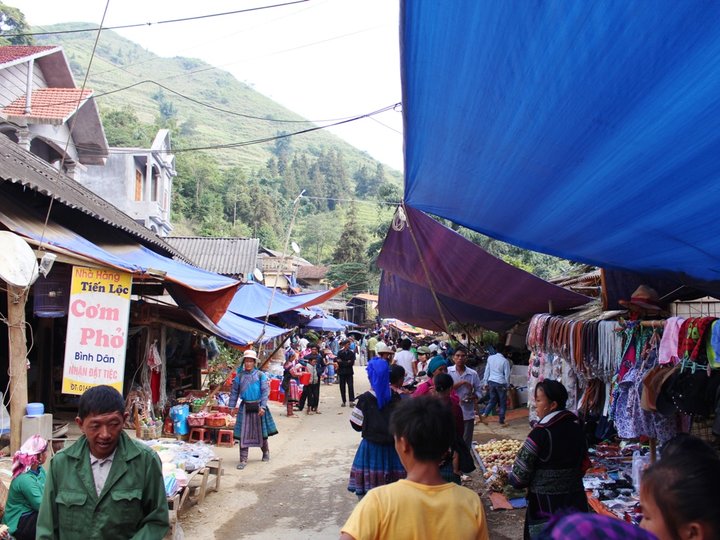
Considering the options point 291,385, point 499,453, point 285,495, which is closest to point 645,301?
point 499,453

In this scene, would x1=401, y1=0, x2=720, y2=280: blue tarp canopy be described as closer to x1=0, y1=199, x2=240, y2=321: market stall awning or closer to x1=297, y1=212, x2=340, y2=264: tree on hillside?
x1=0, y1=199, x2=240, y2=321: market stall awning

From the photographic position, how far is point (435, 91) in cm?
→ 351

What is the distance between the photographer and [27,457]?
360 cm

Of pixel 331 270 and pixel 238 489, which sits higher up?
pixel 331 270

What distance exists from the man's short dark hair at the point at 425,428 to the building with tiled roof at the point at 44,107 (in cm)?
1215

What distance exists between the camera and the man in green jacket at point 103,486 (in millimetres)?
2643

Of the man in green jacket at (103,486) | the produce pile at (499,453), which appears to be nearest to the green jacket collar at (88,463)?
the man in green jacket at (103,486)

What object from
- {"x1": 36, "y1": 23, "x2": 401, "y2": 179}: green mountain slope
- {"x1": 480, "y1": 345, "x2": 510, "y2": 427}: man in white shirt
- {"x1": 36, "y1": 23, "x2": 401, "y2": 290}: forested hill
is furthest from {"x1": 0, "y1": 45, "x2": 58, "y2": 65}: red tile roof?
{"x1": 36, "y1": 23, "x2": 401, "y2": 179}: green mountain slope

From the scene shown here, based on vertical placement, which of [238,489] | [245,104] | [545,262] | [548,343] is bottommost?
[238,489]

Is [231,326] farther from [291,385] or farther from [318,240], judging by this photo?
[318,240]

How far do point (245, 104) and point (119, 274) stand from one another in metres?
178

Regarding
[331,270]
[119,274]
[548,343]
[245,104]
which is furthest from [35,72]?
[245,104]

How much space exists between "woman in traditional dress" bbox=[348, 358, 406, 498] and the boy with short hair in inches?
95.1

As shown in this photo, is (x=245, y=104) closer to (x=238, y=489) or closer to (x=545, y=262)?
(x=545, y=262)
